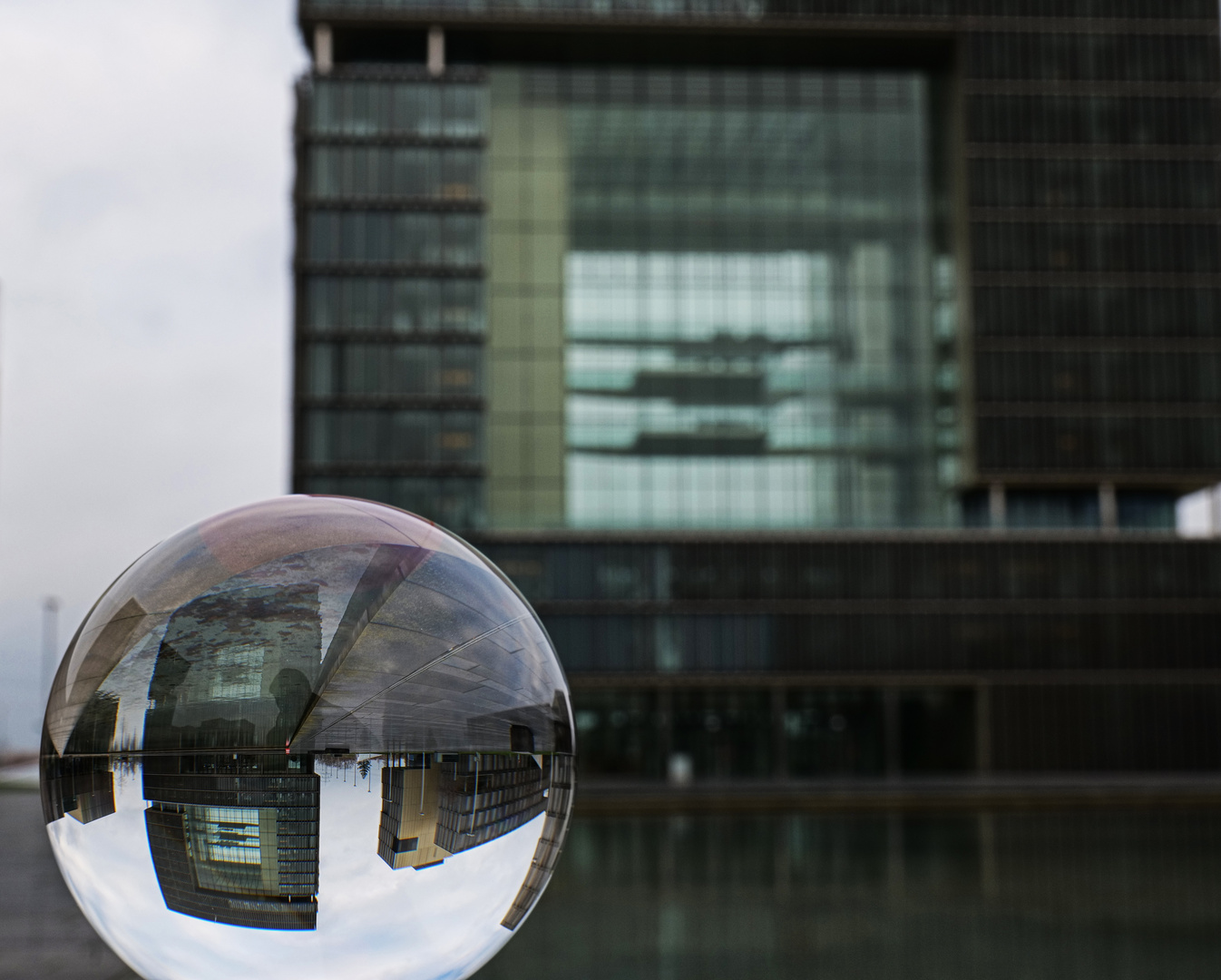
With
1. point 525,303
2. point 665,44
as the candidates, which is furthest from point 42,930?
point 665,44

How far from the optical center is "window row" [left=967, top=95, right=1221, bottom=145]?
48.0 m

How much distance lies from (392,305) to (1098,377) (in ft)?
85.7

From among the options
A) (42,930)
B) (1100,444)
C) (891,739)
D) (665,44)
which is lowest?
(891,739)

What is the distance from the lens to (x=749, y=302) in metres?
48.8

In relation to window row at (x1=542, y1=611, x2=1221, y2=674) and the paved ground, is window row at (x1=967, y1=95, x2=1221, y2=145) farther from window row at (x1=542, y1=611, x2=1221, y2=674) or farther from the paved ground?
the paved ground

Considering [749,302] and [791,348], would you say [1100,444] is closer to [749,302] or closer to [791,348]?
[791,348]

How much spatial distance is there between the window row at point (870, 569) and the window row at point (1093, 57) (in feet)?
56.8

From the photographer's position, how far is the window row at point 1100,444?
154ft

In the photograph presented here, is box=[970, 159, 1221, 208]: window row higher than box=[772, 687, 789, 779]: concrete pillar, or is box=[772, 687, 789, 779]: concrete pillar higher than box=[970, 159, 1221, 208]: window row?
box=[970, 159, 1221, 208]: window row

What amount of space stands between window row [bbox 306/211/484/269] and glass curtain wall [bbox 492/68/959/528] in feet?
7.73

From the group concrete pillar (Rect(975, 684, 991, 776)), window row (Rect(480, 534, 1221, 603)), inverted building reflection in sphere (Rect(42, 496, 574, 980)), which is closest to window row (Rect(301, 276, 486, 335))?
window row (Rect(480, 534, 1221, 603))

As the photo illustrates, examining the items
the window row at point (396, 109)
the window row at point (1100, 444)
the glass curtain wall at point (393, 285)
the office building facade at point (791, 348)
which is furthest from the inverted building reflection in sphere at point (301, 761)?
the window row at point (396, 109)

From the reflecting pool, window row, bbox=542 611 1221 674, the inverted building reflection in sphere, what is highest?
the inverted building reflection in sphere

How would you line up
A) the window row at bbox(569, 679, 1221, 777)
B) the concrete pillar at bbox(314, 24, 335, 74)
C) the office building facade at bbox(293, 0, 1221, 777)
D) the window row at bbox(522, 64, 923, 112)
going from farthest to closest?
the window row at bbox(522, 64, 923, 112) → the concrete pillar at bbox(314, 24, 335, 74) → the office building facade at bbox(293, 0, 1221, 777) → the window row at bbox(569, 679, 1221, 777)
